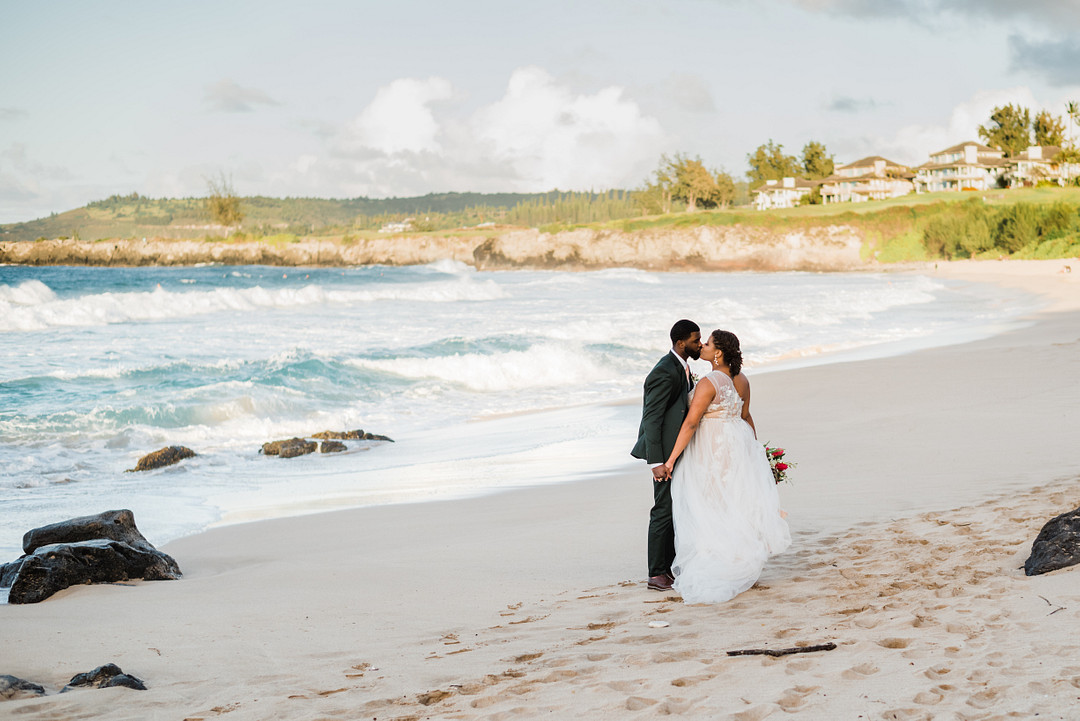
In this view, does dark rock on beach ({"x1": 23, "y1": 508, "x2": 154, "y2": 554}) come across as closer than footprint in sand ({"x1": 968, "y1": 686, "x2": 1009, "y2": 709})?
No

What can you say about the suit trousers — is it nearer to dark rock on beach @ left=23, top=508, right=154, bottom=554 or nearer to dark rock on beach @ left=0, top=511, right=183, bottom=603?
dark rock on beach @ left=0, top=511, right=183, bottom=603

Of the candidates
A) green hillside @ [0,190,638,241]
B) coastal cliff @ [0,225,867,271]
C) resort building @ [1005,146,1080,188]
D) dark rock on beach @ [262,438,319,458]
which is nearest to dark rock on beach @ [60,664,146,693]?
dark rock on beach @ [262,438,319,458]

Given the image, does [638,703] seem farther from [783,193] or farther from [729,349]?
[783,193]

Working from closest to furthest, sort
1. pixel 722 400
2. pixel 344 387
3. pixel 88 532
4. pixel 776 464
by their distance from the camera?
pixel 722 400 < pixel 776 464 < pixel 88 532 < pixel 344 387

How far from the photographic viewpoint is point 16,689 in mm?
3777

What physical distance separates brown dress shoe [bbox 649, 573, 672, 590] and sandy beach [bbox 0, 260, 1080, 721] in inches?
4.0

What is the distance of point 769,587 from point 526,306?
33.4 metres

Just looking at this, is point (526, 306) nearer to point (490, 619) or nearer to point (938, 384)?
point (938, 384)

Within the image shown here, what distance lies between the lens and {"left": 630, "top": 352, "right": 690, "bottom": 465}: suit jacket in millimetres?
5270

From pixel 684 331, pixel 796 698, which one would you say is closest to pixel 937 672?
pixel 796 698

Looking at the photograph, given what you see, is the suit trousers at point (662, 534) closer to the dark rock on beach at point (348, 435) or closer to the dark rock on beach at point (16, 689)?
the dark rock on beach at point (16, 689)

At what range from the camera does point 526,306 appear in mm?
38281

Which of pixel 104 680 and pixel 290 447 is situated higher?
pixel 104 680

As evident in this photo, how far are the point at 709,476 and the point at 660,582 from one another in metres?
0.74
